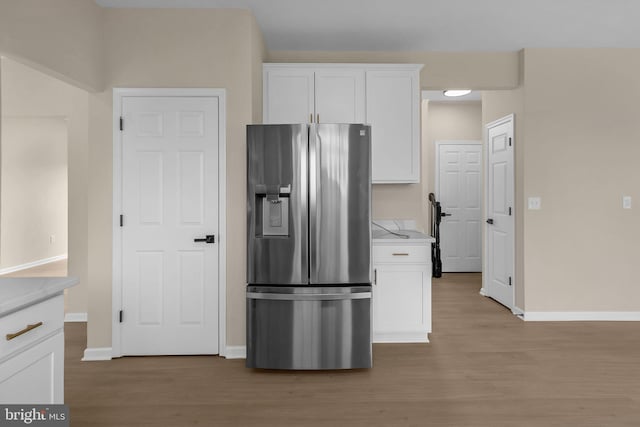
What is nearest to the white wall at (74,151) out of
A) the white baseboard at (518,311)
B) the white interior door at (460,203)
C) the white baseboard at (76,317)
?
the white baseboard at (76,317)

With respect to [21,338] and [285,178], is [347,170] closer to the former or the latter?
[285,178]

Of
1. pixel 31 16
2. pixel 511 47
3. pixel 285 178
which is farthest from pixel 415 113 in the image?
pixel 31 16

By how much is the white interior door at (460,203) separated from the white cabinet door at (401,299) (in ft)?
11.7

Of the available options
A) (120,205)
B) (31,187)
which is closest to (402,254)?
(120,205)

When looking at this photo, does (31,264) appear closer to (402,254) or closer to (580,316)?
(402,254)

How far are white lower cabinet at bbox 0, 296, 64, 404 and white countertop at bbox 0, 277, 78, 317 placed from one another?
0.14 ft

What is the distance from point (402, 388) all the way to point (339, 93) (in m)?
2.54

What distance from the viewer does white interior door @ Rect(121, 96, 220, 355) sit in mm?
3318

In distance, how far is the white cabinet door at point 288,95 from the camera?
3898mm

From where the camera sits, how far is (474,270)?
7000 mm

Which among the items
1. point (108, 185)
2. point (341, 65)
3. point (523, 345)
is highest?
point (341, 65)

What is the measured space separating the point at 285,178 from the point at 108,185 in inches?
56.9

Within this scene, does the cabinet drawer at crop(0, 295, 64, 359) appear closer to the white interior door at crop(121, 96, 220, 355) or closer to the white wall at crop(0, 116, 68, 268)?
the white interior door at crop(121, 96, 220, 355)

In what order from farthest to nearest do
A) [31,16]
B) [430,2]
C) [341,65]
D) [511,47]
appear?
[511,47] < [341,65] < [430,2] < [31,16]
